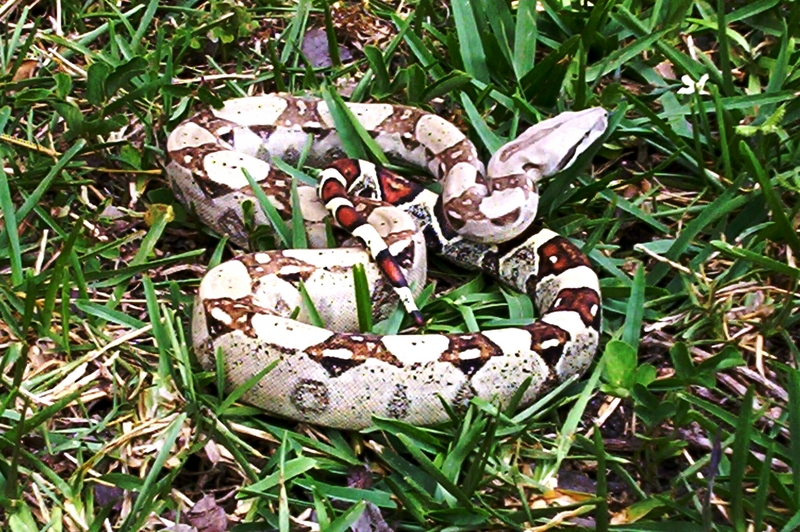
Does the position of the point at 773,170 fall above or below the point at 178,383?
above

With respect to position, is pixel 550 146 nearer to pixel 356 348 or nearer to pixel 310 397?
pixel 356 348

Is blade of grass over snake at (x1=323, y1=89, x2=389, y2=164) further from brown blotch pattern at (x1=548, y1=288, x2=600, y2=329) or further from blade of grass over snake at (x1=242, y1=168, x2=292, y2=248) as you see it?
brown blotch pattern at (x1=548, y1=288, x2=600, y2=329)

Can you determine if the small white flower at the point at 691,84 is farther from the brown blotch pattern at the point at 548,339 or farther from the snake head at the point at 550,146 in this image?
the brown blotch pattern at the point at 548,339

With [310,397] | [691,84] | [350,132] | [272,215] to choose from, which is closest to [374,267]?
[272,215]

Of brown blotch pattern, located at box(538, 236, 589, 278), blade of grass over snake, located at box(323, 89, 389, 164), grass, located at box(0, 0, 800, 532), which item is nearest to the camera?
grass, located at box(0, 0, 800, 532)

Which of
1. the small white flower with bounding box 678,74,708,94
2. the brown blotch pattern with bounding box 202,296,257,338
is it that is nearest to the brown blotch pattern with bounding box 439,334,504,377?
the brown blotch pattern with bounding box 202,296,257,338

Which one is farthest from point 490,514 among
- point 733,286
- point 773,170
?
point 773,170

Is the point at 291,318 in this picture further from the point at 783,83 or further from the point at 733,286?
the point at 783,83

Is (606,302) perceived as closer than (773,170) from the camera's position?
Yes
